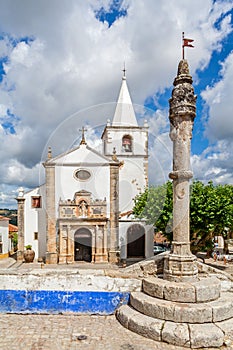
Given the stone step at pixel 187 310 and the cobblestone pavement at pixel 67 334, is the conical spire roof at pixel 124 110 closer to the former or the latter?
the cobblestone pavement at pixel 67 334

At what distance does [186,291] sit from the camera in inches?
257

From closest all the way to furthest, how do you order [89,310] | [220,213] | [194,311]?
[194,311]
[89,310]
[220,213]

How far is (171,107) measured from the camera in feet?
26.8

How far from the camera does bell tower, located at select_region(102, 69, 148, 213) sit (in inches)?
1160

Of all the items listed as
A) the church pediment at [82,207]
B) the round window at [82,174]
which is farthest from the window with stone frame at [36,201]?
the round window at [82,174]

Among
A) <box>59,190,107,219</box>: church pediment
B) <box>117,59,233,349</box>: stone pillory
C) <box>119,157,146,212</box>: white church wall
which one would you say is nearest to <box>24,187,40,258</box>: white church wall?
<box>59,190,107,219</box>: church pediment

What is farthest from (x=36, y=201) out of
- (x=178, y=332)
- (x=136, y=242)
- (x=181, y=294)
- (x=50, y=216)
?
(x=178, y=332)

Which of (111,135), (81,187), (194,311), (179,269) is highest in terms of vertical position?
(111,135)

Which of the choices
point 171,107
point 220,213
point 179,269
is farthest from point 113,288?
point 220,213

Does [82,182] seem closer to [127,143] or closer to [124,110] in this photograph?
[127,143]

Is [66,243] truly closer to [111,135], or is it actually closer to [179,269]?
[111,135]

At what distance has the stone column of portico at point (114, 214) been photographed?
2422 centimetres

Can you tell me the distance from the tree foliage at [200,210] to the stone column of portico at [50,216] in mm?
9204

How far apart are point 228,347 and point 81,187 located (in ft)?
68.7
